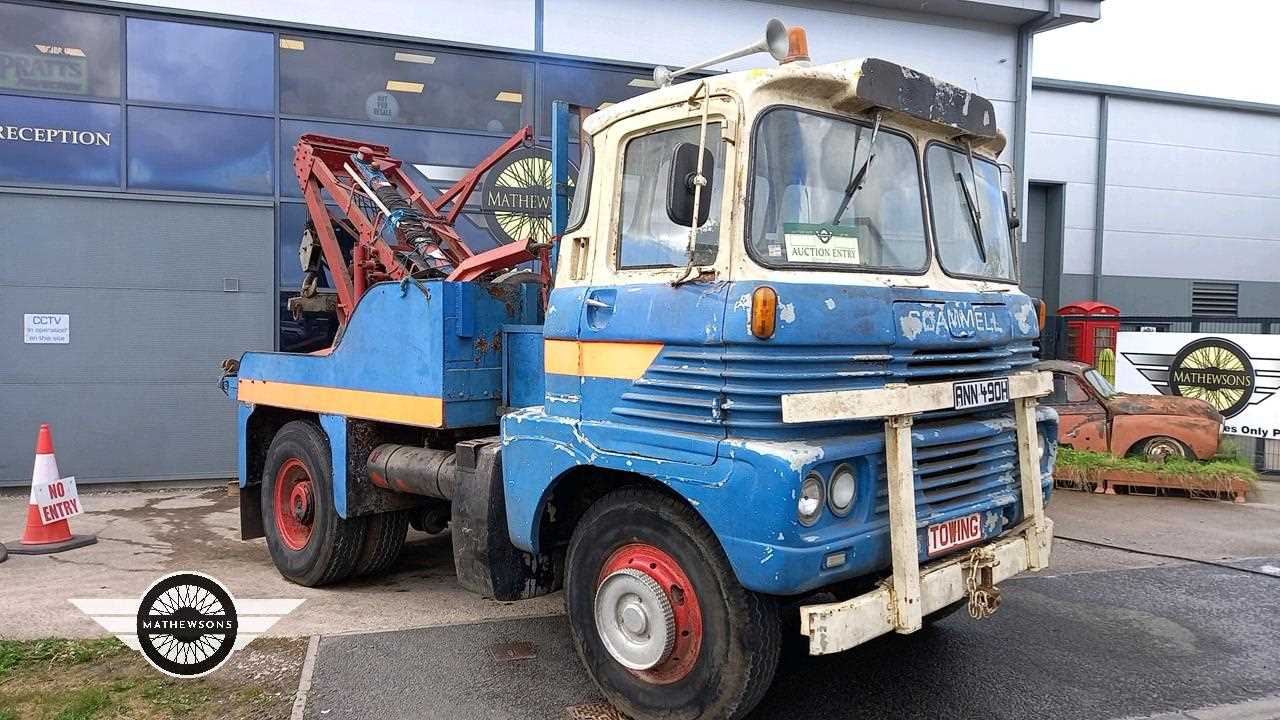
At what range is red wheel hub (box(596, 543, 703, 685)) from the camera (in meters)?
3.55

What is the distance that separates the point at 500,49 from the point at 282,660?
7.80 meters

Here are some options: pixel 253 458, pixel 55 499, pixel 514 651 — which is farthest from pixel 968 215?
pixel 55 499

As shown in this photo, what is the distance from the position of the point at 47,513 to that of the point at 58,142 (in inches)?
171

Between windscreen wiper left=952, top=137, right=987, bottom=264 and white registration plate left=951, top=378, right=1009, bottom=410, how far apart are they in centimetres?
74

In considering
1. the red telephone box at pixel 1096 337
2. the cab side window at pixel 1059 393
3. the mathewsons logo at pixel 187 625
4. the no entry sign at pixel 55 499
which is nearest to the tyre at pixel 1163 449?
the cab side window at pixel 1059 393

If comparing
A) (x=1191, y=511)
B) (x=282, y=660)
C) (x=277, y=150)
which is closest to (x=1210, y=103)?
(x=1191, y=511)

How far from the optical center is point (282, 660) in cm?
455

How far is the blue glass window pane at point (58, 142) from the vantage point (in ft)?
29.4

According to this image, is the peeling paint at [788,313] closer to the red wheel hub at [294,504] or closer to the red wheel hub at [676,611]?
the red wheel hub at [676,611]

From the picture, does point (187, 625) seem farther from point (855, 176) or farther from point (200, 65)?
point (200, 65)

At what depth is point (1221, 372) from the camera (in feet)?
36.4

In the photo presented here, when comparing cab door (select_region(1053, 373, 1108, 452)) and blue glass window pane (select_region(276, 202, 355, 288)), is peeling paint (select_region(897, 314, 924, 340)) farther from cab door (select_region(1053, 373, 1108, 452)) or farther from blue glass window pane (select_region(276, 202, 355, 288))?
blue glass window pane (select_region(276, 202, 355, 288))

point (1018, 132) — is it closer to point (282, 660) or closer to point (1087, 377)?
point (1087, 377)

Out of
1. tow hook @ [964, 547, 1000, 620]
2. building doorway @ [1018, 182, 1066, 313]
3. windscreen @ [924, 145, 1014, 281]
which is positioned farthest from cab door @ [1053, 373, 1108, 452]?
tow hook @ [964, 547, 1000, 620]
